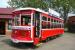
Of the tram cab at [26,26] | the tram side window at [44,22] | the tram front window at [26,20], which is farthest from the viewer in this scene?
the tram side window at [44,22]

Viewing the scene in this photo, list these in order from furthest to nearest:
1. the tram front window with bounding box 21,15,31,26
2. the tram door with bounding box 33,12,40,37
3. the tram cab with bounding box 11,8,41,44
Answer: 1. the tram door with bounding box 33,12,40,37
2. the tram front window with bounding box 21,15,31,26
3. the tram cab with bounding box 11,8,41,44

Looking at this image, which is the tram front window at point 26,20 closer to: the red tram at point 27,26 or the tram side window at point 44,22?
the red tram at point 27,26

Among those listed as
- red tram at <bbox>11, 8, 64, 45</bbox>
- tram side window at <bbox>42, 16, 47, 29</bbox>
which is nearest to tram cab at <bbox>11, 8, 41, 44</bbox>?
red tram at <bbox>11, 8, 64, 45</bbox>

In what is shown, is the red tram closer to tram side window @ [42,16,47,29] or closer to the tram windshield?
the tram windshield

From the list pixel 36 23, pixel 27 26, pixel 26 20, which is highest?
pixel 26 20

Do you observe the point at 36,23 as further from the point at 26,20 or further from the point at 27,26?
the point at 27,26

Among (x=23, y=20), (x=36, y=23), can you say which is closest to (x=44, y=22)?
(x=36, y=23)

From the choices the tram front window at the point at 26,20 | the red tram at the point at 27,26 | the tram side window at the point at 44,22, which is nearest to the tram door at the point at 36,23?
the red tram at the point at 27,26

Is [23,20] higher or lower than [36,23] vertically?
higher

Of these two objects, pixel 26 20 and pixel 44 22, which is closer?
pixel 26 20

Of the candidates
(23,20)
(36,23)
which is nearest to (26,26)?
(23,20)

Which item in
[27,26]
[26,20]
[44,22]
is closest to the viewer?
[27,26]

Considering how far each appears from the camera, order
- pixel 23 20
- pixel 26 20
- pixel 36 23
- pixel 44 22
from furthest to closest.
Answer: pixel 44 22
pixel 36 23
pixel 23 20
pixel 26 20

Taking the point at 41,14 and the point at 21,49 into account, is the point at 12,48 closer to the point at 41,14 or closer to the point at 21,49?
the point at 21,49
